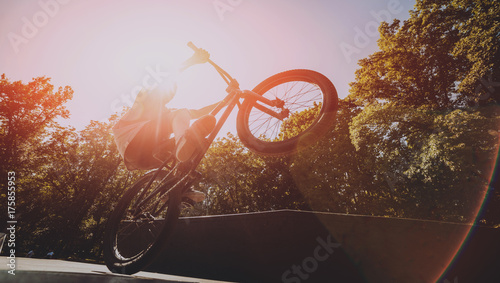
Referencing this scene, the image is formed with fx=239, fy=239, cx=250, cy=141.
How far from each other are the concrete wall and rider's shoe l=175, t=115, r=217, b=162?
314cm

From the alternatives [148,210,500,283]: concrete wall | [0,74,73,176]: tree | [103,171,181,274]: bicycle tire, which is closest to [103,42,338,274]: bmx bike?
[103,171,181,274]: bicycle tire

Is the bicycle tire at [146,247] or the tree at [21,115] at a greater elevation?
the tree at [21,115]

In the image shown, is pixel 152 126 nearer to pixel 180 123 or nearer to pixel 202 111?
pixel 180 123

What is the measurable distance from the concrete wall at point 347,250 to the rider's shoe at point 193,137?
124 inches

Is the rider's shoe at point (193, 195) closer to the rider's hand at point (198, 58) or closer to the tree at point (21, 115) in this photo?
the rider's hand at point (198, 58)

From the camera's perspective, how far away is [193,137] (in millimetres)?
2758

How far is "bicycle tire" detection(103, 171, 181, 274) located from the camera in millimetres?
2760

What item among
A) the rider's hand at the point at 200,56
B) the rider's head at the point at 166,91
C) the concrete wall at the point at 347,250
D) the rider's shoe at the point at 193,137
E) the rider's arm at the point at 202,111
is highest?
the rider's hand at the point at 200,56

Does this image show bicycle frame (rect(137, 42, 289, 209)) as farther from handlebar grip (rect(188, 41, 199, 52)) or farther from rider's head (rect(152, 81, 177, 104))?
rider's head (rect(152, 81, 177, 104))

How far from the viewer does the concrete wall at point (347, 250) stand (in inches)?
178

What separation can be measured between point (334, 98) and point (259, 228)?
3.69 meters

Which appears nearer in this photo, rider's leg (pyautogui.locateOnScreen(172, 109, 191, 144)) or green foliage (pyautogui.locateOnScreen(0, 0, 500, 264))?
rider's leg (pyautogui.locateOnScreen(172, 109, 191, 144))

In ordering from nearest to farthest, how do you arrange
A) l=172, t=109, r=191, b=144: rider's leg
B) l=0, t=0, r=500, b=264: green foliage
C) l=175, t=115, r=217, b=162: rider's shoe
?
l=175, t=115, r=217, b=162: rider's shoe < l=172, t=109, r=191, b=144: rider's leg < l=0, t=0, r=500, b=264: green foliage

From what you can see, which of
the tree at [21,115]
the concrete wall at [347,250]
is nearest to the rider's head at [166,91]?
the concrete wall at [347,250]
